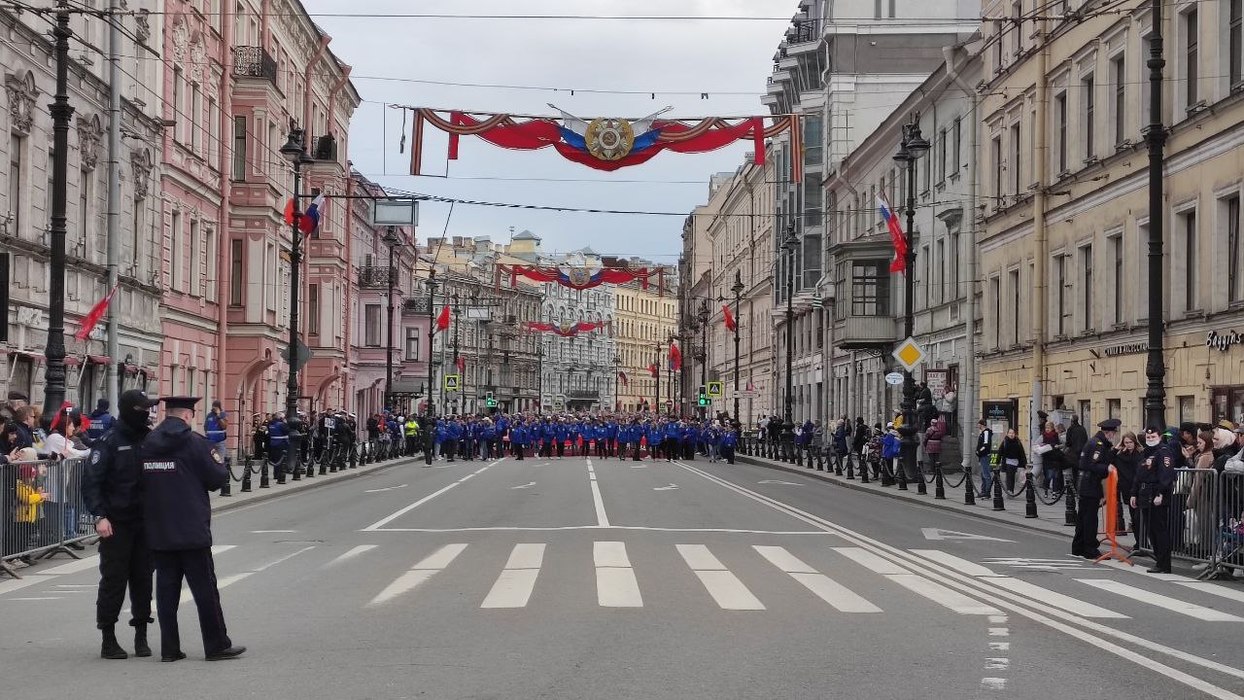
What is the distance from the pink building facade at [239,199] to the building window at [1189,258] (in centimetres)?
2150

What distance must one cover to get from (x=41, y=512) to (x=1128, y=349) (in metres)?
22.5

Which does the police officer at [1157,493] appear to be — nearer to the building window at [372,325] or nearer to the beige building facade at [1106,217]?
the beige building facade at [1106,217]

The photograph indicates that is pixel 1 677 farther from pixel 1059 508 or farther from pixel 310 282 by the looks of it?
pixel 310 282

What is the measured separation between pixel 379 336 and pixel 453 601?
2615 inches

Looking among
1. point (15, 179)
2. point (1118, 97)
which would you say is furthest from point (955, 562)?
point (15, 179)

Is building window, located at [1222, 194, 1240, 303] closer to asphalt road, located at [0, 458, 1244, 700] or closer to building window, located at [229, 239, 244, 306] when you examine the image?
asphalt road, located at [0, 458, 1244, 700]

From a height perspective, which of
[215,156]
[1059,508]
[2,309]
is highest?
[215,156]

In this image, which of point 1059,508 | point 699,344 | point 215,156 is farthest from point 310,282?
point 699,344

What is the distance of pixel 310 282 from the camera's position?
62031 millimetres

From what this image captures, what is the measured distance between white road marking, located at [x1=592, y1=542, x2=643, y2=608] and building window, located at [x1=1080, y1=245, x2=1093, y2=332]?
781 inches

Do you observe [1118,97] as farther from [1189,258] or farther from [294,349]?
[294,349]

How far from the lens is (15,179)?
95.2 feet

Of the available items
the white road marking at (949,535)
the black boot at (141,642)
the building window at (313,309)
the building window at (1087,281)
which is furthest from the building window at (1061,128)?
the building window at (313,309)

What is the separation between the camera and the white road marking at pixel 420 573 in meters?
13.9
